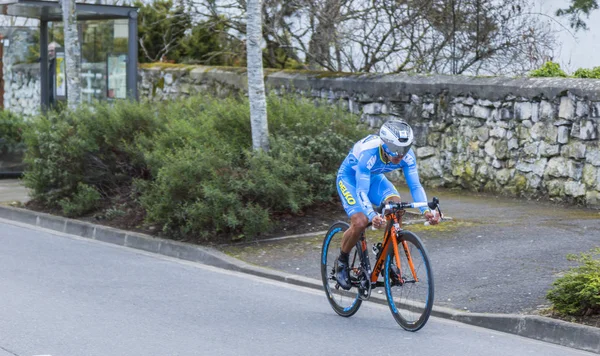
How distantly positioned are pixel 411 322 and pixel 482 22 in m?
10.1

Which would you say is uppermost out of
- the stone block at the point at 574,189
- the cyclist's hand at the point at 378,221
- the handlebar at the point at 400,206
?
the handlebar at the point at 400,206

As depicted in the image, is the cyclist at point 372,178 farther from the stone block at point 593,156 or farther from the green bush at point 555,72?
the green bush at point 555,72

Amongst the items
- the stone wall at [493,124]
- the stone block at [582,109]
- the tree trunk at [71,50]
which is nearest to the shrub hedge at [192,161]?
the tree trunk at [71,50]

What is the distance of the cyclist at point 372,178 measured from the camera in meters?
7.71

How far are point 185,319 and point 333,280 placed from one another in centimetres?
134

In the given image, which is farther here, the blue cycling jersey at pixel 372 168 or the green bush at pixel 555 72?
the green bush at pixel 555 72

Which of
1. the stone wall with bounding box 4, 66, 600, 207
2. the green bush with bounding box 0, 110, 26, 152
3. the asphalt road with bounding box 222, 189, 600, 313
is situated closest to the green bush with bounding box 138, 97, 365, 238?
the asphalt road with bounding box 222, 189, 600, 313

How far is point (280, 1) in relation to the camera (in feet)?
62.3

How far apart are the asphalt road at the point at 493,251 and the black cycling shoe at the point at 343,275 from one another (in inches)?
35.7

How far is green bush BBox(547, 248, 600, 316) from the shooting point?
7637 millimetres

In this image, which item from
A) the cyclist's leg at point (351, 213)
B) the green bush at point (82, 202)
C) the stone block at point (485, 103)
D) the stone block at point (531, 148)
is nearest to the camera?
the cyclist's leg at point (351, 213)

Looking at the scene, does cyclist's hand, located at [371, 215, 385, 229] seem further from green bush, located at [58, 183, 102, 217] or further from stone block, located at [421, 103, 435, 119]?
stone block, located at [421, 103, 435, 119]

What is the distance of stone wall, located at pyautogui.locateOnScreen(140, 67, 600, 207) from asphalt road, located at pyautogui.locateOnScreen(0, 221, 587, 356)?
476 cm

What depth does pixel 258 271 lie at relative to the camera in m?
10.5
